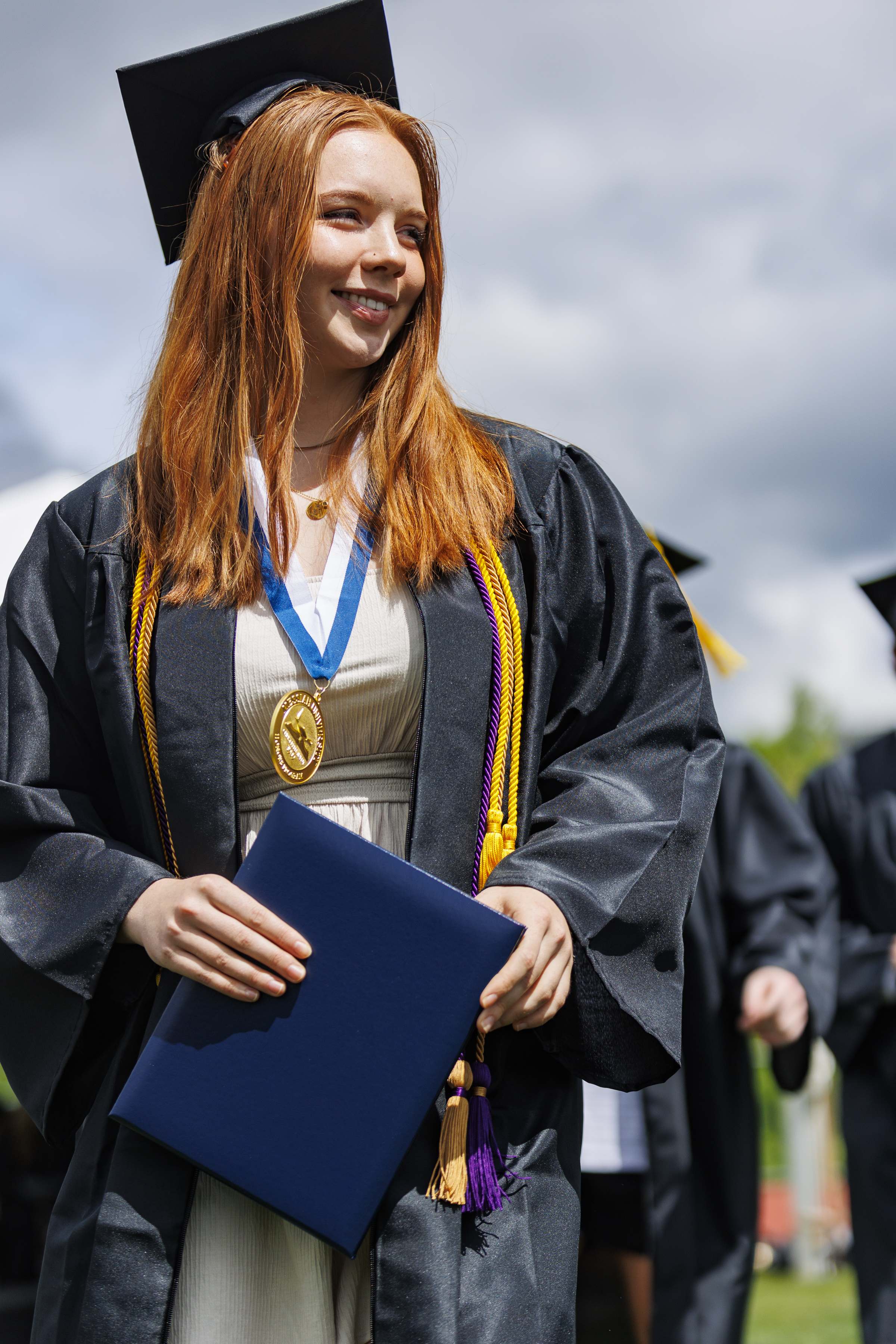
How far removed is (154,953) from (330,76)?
143 centimetres

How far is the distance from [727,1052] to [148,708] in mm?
2966

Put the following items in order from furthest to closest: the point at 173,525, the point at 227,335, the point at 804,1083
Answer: the point at 804,1083
the point at 227,335
the point at 173,525

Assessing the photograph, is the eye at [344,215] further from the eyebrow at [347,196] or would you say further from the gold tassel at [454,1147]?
the gold tassel at [454,1147]

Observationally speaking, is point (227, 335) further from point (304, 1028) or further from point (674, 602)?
point (304, 1028)

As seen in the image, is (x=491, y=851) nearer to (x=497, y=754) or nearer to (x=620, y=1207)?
(x=497, y=754)

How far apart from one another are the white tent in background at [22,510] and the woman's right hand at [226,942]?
1.71 m

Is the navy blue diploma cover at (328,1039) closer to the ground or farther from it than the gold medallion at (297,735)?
closer to the ground

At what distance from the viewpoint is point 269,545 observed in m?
1.97

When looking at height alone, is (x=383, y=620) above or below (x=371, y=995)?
above

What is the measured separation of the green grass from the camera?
7711mm

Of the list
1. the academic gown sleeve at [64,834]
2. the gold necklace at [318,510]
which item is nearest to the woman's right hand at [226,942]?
the academic gown sleeve at [64,834]

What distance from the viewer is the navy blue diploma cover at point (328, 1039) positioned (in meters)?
1.58

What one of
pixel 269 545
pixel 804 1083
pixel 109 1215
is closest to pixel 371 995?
pixel 109 1215

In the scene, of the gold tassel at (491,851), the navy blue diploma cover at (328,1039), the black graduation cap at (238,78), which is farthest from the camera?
the black graduation cap at (238,78)
